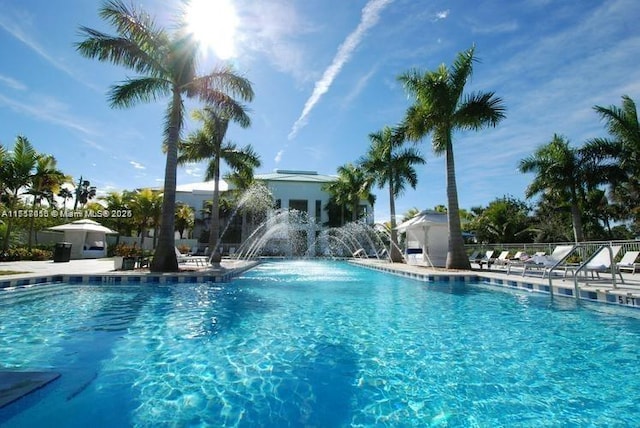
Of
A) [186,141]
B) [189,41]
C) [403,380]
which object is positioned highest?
[189,41]

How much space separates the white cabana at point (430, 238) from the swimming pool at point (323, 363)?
11.3 m

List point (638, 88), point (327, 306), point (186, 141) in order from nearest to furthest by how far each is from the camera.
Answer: point (327, 306) < point (638, 88) < point (186, 141)

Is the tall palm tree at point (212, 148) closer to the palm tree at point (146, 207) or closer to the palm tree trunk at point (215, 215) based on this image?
the palm tree trunk at point (215, 215)

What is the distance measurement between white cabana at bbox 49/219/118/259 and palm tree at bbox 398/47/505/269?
21.7 meters

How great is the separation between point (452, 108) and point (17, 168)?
23616 mm

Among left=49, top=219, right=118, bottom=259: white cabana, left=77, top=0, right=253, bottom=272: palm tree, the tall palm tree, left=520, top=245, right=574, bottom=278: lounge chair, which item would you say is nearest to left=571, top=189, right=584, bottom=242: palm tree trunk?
left=520, top=245, right=574, bottom=278: lounge chair

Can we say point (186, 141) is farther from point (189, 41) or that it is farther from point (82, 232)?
point (82, 232)

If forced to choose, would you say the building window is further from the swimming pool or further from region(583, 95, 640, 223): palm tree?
the swimming pool

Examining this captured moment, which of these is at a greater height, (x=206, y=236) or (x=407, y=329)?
(x=206, y=236)

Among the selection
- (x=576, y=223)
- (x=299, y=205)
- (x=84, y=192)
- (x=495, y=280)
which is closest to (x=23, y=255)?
(x=495, y=280)

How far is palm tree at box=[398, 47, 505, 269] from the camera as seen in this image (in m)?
14.7

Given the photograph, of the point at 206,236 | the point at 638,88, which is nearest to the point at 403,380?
the point at 638,88

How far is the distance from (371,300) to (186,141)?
15.3m

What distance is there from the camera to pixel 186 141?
62.7 feet
